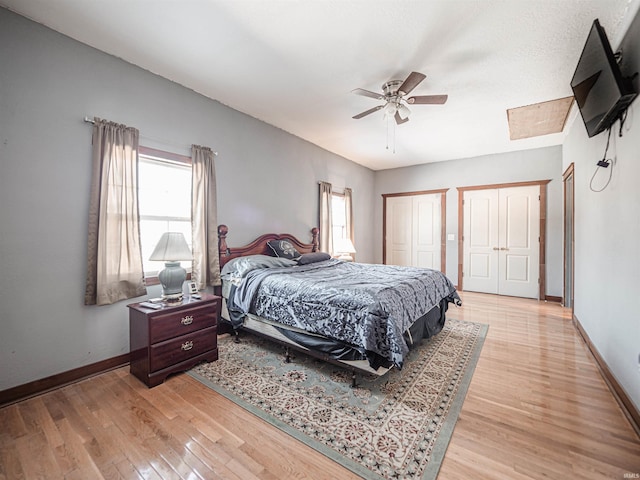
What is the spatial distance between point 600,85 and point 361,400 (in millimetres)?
2880

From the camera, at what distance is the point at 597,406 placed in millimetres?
1969

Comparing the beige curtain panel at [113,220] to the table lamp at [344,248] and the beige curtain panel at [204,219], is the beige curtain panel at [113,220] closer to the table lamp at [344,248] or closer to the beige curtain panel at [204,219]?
the beige curtain panel at [204,219]

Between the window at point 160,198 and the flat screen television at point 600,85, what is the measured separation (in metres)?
3.61

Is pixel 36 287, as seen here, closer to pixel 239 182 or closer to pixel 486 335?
pixel 239 182

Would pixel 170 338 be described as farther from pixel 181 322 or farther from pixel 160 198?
pixel 160 198

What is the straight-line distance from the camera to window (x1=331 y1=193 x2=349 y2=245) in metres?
5.72

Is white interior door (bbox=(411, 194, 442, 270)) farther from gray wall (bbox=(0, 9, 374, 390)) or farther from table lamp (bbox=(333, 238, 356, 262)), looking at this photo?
gray wall (bbox=(0, 9, 374, 390))

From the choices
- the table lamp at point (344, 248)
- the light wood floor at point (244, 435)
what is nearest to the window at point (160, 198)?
the light wood floor at point (244, 435)

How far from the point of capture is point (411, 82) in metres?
2.47

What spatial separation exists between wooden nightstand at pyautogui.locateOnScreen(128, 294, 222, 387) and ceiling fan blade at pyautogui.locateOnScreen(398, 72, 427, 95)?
2704 millimetres

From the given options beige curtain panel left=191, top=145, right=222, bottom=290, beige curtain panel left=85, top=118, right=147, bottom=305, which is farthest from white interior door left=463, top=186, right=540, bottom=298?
beige curtain panel left=85, top=118, right=147, bottom=305

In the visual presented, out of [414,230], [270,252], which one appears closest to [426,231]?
[414,230]

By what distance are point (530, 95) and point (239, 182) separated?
3.62 m

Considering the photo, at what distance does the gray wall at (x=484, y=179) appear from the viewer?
4.98m
